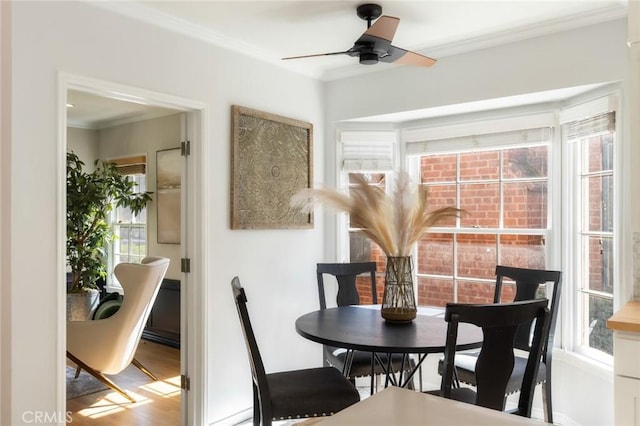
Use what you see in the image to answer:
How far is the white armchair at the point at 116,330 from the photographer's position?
11.8 feet

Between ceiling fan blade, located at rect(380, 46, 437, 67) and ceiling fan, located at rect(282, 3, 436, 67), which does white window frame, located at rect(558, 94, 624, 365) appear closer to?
ceiling fan blade, located at rect(380, 46, 437, 67)

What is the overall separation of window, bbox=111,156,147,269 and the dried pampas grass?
3705mm

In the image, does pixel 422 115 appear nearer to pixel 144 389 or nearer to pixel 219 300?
pixel 219 300

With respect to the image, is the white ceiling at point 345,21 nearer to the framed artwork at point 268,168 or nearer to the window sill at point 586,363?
the framed artwork at point 268,168

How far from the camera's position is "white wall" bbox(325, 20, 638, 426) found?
280 centimetres

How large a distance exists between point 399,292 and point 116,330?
2.17 metres

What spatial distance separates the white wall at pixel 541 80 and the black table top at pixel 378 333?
1.11 m

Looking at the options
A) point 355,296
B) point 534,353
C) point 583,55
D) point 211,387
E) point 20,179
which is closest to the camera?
point 534,353

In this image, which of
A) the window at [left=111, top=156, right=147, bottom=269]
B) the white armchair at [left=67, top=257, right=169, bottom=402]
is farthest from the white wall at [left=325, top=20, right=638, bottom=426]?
the window at [left=111, top=156, right=147, bottom=269]

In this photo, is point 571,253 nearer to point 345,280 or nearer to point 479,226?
point 479,226

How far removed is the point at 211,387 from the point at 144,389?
116 cm

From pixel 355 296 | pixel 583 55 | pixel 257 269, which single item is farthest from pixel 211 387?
pixel 583 55

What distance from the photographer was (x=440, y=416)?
0.87 metres

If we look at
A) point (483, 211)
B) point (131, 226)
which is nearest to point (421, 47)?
point (483, 211)
